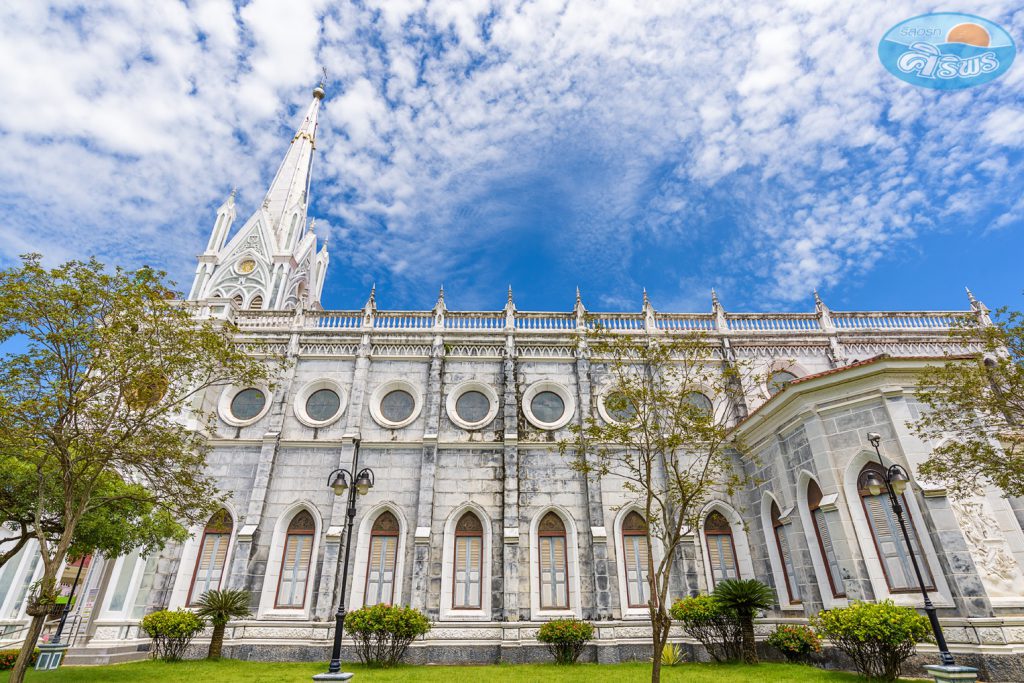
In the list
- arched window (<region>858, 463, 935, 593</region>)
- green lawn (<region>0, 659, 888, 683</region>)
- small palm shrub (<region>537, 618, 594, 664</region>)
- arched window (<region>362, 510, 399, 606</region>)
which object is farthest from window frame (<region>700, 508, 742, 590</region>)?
arched window (<region>362, 510, 399, 606</region>)

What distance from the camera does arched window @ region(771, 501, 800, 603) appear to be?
16828 mm

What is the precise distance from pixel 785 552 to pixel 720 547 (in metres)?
2.57

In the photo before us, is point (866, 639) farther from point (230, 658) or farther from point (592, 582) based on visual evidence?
point (230, 658)

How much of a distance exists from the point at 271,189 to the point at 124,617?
85.4ft

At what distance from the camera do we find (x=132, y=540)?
1504cm

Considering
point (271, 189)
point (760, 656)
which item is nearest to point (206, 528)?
point (760, 656)

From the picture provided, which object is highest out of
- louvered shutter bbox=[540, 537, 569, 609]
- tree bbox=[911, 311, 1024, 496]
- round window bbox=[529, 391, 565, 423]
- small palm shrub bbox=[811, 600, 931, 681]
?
round window bbox=[529, 391, 565, 423]

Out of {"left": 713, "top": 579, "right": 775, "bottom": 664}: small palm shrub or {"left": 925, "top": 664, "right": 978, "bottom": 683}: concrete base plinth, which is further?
{"left": 713, "top": 579, "right": 775, "bottom": 664}: small palm shrub

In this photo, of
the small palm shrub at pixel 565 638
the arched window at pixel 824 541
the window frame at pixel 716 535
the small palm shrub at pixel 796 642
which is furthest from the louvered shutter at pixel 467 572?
the arched window at pixel 824 541

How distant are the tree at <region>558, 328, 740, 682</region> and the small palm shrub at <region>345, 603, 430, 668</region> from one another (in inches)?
282

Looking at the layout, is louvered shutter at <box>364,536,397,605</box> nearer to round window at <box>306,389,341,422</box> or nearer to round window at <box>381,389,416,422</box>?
round window at <box>381,389,416,422</box>

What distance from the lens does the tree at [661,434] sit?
42.3 feet

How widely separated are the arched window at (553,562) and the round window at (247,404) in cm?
1234

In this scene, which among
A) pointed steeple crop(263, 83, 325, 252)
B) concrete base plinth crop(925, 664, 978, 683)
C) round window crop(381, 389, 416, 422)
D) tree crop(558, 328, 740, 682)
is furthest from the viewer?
pointed steeple crop(263, 83, 325, 252)
